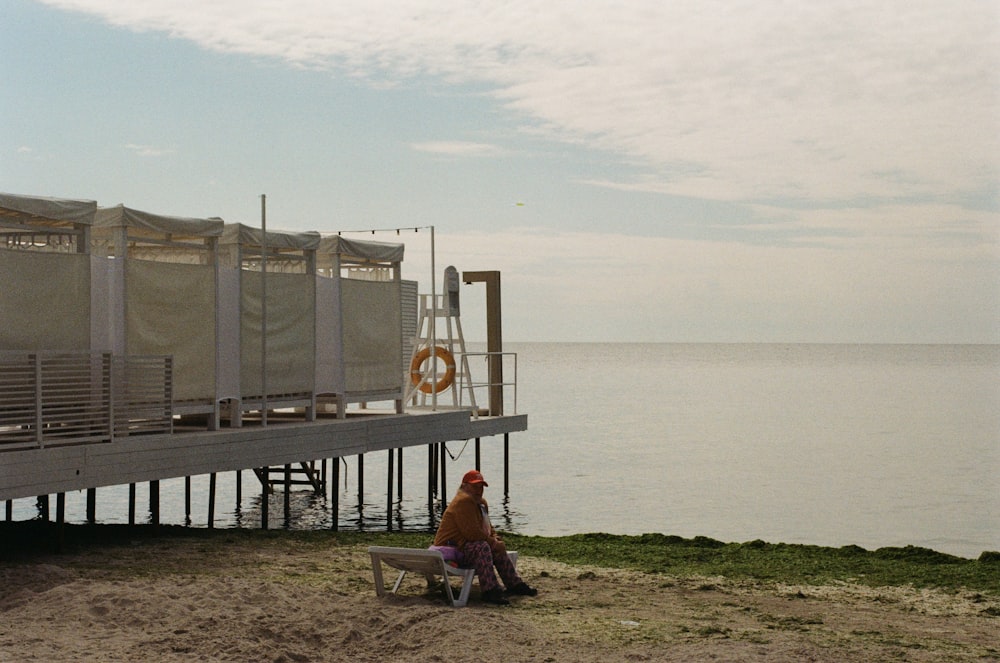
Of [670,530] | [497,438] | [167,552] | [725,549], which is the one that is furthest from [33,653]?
[497,438]

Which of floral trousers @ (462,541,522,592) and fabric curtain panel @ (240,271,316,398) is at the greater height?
fabric curtain panel @ (240,271,316,398)

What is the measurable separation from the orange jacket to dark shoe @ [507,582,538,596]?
641 millimetres

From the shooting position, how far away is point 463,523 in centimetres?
1059

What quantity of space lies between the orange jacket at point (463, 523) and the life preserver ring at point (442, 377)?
11.6 metres

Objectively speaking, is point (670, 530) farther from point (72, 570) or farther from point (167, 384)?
point (72, 570)

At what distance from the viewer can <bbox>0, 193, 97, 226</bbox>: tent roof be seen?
12641mm

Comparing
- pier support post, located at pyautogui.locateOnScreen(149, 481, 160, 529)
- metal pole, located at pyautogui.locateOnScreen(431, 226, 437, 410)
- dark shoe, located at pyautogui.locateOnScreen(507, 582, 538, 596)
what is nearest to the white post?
metal pole, located at pyautogui.locateOnScreen(431, 226, 437, 410)

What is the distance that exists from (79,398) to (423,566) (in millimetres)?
4934

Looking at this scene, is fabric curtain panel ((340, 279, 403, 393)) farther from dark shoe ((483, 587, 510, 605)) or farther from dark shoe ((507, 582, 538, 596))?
dark shoe ((483, 587, 510, 605))

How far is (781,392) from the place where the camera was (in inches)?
3688

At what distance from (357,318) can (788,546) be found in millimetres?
7121

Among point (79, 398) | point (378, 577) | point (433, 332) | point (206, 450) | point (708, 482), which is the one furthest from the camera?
point (708, 482)

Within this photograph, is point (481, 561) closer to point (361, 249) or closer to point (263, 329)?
point (263, 329)

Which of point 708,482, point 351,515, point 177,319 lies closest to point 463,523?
point 177,319
